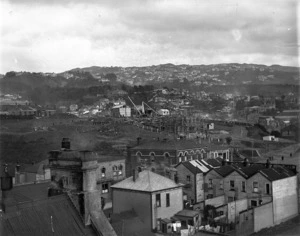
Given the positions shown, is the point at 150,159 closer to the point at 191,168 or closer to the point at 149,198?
the point at 191,168

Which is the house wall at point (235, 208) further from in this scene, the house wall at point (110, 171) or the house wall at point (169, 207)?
the house wall at point (110, 171)

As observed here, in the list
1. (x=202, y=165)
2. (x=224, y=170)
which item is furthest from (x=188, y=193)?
(x=224, y=170)

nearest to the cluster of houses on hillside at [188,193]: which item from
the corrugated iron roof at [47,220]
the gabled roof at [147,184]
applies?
the gabled roof at [147,184]

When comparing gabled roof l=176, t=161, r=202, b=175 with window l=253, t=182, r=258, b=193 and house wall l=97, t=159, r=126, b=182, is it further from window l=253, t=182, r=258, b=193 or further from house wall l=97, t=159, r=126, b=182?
house wall l=97, t=159, r=126, b=182

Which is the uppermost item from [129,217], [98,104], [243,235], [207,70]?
[207,70]

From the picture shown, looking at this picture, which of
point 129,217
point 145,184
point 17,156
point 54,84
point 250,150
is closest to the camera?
point 129,217

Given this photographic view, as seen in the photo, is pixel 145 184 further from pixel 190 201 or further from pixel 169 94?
pixel 169 94

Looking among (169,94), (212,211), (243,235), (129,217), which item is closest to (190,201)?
(212,211)
